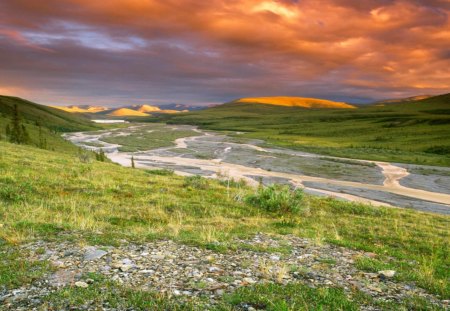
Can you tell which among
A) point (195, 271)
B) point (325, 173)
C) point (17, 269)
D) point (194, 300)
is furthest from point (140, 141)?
point (194, 300)

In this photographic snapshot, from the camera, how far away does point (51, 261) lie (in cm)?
798

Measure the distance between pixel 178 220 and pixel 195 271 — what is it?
5.83m

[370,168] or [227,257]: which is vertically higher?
[227,257]

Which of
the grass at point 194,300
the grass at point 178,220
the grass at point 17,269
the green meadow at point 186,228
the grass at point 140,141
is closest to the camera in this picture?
the grass at point 194,300

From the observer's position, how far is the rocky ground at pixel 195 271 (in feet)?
22.7

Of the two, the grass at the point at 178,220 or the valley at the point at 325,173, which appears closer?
the grass at the point at 178,220

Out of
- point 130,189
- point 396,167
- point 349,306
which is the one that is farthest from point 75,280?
point 396,167

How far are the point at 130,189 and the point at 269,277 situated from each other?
13.9m

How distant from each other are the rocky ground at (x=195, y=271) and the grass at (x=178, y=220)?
0.69m

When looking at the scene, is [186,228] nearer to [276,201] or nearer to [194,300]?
[194,300]

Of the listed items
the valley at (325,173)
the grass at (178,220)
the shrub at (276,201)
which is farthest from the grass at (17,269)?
A: the valley at (325,173)

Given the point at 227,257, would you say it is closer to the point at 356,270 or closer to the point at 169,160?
the point at 356,270

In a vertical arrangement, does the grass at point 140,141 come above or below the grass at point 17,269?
below

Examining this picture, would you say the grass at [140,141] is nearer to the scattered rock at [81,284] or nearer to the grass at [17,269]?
the grass at [17,269]
